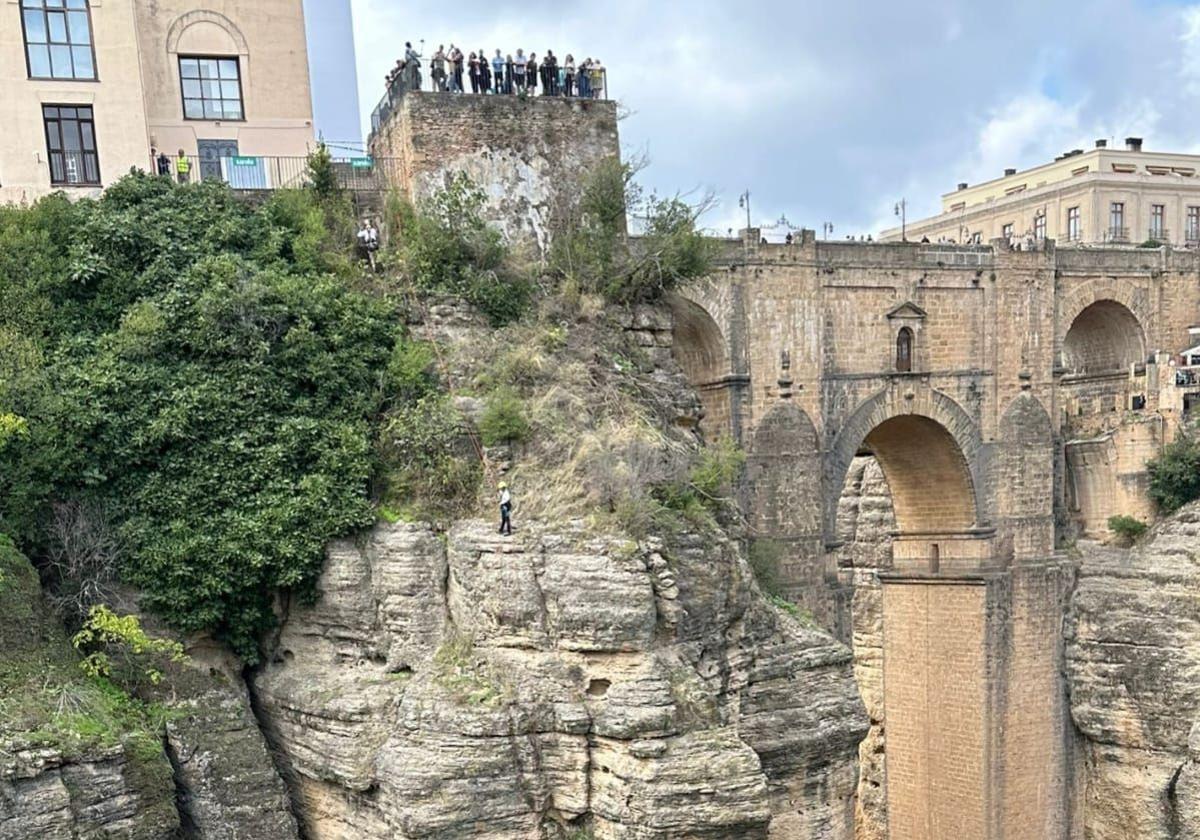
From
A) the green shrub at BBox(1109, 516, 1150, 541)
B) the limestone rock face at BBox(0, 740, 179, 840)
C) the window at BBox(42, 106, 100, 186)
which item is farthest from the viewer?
the green shrub at BBox(1109, 516, 1150, 541)

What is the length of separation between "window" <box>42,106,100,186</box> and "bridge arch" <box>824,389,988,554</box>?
48.1 feet

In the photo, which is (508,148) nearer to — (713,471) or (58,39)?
(713,471)

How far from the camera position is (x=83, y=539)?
473 inches

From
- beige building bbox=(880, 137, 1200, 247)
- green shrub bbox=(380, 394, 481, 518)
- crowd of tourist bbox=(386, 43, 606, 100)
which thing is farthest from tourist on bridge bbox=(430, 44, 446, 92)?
beige building bbox=(880, 137, 1200, 247)

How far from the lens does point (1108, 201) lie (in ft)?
116

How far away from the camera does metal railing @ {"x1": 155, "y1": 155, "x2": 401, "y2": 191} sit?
55.5ft

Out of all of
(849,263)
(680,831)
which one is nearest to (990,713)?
(849,263)

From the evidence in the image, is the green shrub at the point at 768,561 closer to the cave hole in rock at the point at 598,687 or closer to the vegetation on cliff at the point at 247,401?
the vegetation on cliff at the point at 247,401

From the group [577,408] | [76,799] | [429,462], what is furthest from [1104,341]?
[76,799]

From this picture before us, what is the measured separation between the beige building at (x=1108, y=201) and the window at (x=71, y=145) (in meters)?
27.5

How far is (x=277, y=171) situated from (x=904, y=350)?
43.2 ft

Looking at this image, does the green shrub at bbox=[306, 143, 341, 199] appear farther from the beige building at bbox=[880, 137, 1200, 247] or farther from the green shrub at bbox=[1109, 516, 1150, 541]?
the beige building at bbox=[880, 137, 1200, 247]

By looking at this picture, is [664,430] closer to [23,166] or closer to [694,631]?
[694,631]

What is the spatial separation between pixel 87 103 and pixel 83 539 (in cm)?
856
